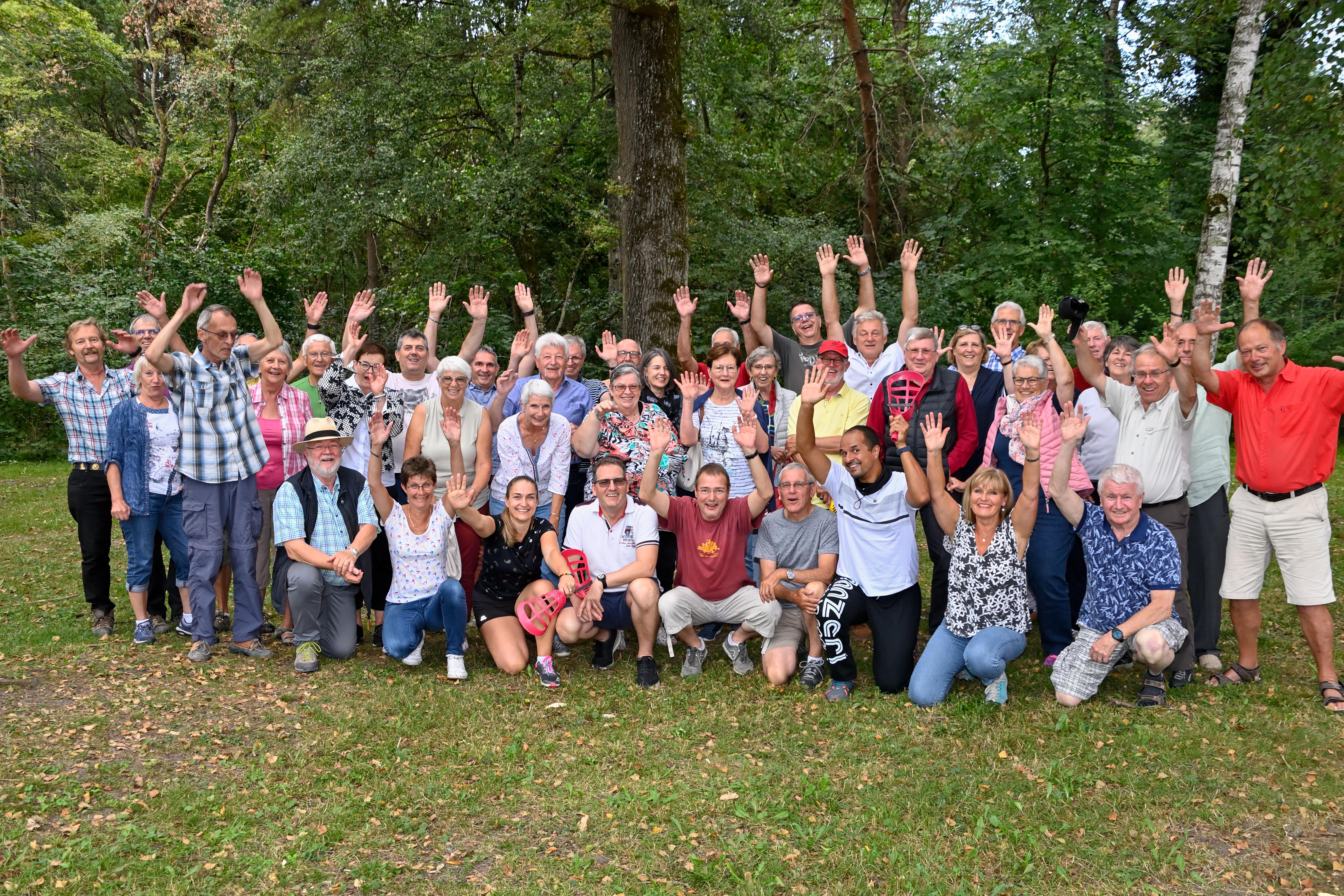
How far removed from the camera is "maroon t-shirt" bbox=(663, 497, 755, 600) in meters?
6.45

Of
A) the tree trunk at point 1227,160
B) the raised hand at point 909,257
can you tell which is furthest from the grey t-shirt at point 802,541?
the tree trunk at point 1227,160

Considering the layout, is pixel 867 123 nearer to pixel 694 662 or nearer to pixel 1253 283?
pixel 1253 283

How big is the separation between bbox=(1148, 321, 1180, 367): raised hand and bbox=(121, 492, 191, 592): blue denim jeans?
662 cm

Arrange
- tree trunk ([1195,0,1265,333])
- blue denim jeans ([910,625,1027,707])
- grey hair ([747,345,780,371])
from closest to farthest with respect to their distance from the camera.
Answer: blue denim jeans ([910,625,1027,707]), grey hair ([747,345,780,371]), tree trunk ([1195,0,1265,333])

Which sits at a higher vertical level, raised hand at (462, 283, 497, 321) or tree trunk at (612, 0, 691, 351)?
tree trunk at (612, 0, 691, 351)

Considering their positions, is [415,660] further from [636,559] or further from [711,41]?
[711,41]

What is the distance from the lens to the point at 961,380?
6316mm

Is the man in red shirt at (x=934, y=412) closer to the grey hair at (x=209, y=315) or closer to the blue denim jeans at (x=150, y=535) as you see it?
the grey hair at (x=209, y=315)

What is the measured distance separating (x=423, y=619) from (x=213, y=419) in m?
1.93

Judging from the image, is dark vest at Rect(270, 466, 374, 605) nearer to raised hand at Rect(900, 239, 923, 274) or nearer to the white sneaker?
the white sneaker

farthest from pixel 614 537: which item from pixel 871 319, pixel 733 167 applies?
pixel 733 167

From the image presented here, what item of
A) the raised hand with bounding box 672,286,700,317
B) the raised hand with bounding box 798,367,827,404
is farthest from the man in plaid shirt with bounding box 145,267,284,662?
the raised hand with bounding box 798,367,827,404

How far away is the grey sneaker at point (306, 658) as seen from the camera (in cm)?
633

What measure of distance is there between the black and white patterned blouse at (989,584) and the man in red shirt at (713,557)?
1.21 metres
